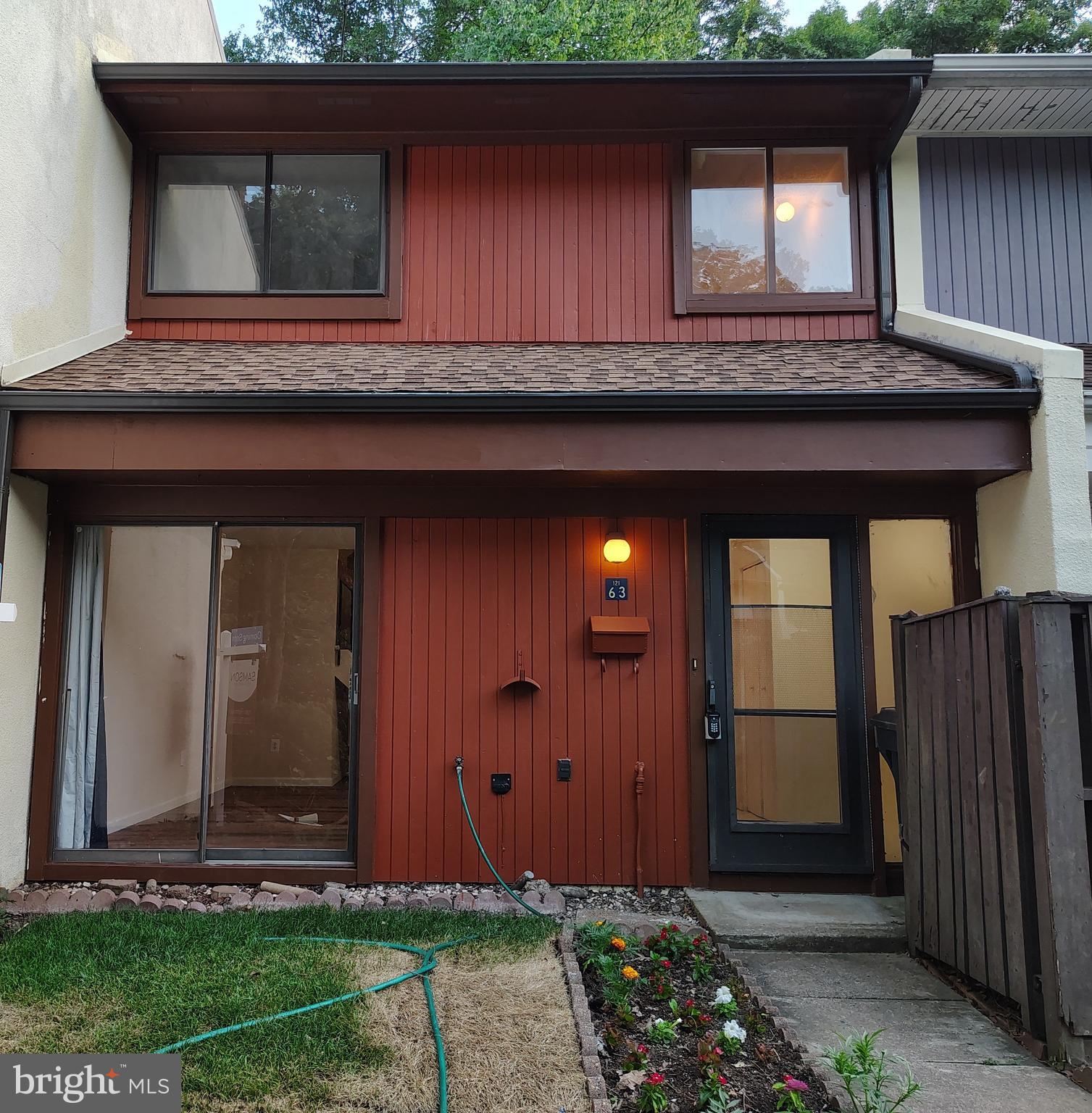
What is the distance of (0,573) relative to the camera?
15.1 ft

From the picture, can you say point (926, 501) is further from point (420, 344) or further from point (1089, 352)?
point (420, 344)

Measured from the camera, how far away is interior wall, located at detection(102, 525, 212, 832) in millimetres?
5355

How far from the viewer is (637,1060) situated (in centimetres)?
285

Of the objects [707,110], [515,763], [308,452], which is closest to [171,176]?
[308,452]

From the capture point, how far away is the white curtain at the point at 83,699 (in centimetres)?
512

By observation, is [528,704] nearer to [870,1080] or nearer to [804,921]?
[804,921]

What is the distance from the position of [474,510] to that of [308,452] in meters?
1.10

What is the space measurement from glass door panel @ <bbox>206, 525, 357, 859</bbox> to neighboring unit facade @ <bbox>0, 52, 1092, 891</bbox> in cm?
3

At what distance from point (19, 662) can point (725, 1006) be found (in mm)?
4186

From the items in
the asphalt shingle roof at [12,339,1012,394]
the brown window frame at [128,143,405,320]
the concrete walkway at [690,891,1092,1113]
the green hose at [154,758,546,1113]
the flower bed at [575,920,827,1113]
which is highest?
the brown window frame at [128,143,405,320]

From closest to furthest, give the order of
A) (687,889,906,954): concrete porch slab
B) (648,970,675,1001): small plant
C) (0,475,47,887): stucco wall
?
1. (648,970,675,1001): small plant
2. (687,889,906,954): concrete porch slab
3. (0,475,47,887): stucco wall

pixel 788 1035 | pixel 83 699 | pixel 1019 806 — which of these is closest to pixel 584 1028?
pixel 788 1035

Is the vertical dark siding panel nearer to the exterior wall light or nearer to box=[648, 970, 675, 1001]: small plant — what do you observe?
the exterior wall light

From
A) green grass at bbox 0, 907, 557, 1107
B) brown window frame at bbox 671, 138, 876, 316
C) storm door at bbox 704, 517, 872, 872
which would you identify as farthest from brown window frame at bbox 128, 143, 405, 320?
green grass at bbox 0, 907, 557, 1107
